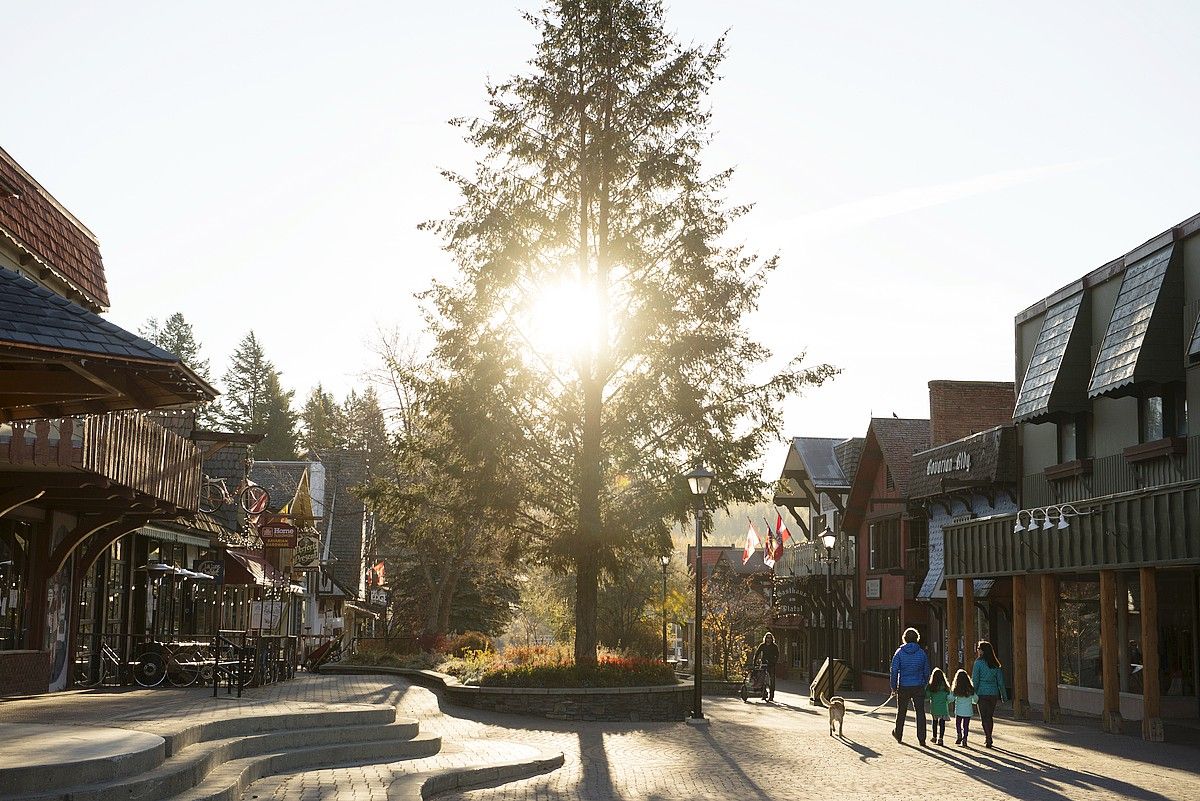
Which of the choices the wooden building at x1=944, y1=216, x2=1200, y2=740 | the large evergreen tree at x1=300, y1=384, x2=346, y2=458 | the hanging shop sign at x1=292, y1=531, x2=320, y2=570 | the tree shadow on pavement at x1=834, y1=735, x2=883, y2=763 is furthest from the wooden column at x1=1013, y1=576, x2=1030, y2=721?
the large evergreen tree at x1=300, y1=384, x2=346, y2=458

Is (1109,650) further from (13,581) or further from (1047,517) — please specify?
(13,581)

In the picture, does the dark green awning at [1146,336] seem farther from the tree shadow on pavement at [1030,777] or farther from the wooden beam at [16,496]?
the wooden beam at [16,496]

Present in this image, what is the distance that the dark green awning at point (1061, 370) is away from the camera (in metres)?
27.4

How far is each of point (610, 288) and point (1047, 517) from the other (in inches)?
441

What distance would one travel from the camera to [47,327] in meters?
7.98

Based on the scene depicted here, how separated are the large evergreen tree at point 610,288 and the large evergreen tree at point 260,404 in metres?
66.6

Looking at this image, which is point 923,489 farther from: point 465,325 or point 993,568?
point 465,325

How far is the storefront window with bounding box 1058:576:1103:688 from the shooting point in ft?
93.9

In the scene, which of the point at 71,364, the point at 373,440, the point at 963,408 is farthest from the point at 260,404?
the point at 71,364

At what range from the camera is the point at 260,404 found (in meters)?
105

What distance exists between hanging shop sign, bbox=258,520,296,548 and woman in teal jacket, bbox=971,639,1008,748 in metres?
13.0

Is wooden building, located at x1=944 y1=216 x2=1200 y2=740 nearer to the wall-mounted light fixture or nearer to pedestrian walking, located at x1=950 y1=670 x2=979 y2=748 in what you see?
the wall-mounted light fixture

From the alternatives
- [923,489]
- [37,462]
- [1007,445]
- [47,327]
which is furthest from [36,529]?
[923,489]

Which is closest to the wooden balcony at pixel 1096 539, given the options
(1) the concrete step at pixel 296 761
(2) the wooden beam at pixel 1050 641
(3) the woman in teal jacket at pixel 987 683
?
(2) the wooden beam at pixel 1050 641
